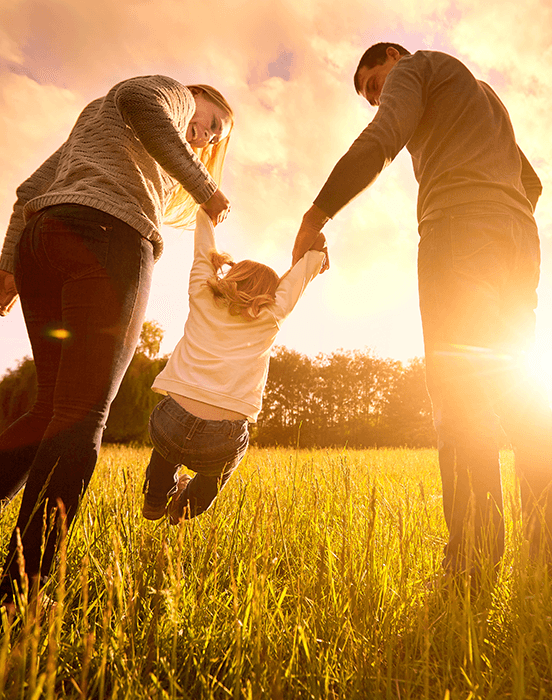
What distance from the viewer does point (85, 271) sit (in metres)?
1.50

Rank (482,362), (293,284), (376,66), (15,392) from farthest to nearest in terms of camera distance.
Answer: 1. (15,392)
2. (376,66)
3. (293,284)
4. (482,362)

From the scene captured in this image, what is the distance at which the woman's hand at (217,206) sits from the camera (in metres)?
1.94

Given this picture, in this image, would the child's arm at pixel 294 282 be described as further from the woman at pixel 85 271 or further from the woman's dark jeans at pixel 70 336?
the woman's dark jeans at pixel 70 336

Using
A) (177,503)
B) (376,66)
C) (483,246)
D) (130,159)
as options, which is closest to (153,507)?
(177,503)

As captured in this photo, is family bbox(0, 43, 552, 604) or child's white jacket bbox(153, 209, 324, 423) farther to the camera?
child's white jacket bbox(153, 209, 324, 423)

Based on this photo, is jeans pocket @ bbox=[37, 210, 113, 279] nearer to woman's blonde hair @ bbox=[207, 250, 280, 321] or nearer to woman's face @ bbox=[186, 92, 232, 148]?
woman's blonde hair @ bbox=[207, 250, 280, 321]

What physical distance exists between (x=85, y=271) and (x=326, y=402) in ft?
86.2

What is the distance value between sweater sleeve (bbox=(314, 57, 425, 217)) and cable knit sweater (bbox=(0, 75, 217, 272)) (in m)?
0.58

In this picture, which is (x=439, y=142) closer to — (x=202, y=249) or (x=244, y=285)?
(x=244, y=285)

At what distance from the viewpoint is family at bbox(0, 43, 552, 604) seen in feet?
4.78

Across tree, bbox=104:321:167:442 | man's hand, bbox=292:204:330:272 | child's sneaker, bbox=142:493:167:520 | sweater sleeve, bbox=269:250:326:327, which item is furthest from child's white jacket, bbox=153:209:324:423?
tree, bbox=104:321:167:442

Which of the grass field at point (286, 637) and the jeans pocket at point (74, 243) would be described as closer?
the grass field at point (286, 637)

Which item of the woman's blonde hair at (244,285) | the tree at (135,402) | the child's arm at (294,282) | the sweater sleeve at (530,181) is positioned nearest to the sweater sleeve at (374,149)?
the child's arm at (294,282)

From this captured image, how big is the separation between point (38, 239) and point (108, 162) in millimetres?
426
